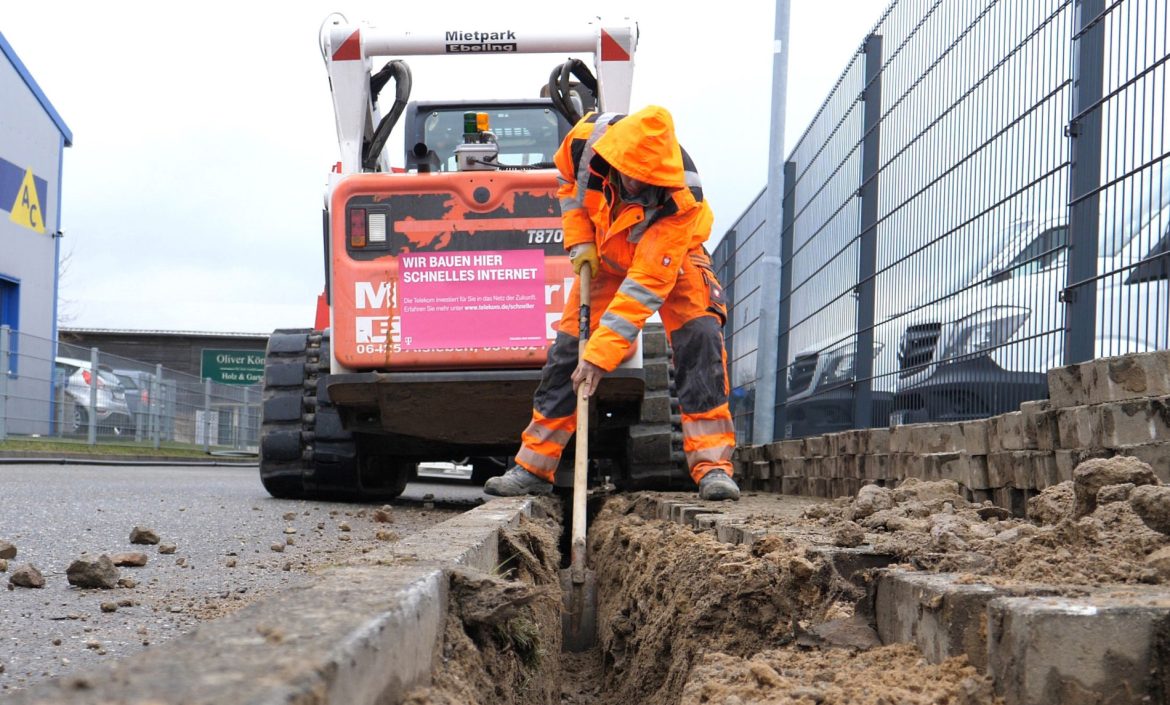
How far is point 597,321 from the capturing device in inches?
236

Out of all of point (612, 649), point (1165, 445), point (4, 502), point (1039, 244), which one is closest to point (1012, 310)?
point (1039, 244)

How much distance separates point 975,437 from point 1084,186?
3.19 ft

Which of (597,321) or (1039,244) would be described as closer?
(1039,244)

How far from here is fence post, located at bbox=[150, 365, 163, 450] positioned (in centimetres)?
2181

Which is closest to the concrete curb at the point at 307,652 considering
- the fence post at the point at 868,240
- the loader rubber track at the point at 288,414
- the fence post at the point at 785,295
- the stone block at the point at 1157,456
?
the stone block at the point at 1157,456

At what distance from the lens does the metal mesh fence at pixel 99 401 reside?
677 inches

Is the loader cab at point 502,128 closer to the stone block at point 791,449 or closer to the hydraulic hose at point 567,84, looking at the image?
the hydraulic hose at point 567,84

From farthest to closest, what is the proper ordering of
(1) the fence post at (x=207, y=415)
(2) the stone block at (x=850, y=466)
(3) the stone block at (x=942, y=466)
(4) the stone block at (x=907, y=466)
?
(1) the fence post at (x=207, y=415) < (2) the stone block at (x=850, y=466) < (4) the stone block at (x=907, y=466) < (3) the stone block at (x=942, y=466)

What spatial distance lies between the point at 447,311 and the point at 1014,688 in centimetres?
524

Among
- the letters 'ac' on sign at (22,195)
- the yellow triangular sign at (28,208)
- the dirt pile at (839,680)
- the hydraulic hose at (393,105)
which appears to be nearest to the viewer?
the dirt pile at (839,680)

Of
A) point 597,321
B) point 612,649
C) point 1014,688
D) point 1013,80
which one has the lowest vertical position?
point 612,649

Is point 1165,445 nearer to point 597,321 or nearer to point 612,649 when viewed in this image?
point 612,649

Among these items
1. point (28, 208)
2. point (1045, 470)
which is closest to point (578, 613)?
point (1045, 470)

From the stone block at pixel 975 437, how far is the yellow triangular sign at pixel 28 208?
786 inches
